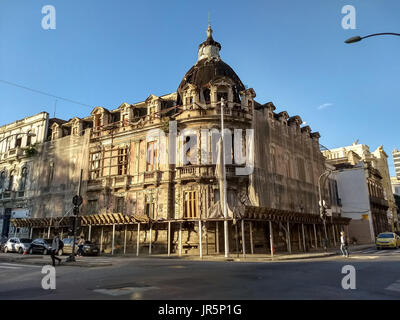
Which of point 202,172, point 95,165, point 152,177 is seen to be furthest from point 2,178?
point 202,172

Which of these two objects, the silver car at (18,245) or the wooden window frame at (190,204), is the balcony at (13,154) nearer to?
the silver car at (18,245)

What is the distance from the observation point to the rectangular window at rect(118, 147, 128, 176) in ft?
101

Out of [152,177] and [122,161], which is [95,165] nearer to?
[122,161]

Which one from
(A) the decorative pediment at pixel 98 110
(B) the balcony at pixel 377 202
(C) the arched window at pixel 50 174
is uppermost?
(A) the decorative pediment at pixel 98 110

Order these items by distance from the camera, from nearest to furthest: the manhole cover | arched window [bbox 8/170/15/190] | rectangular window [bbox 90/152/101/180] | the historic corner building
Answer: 1. the manhole cover
2. the historic corner building
3. rectangular window [bbox 90/152/101/180]
4. arched window [bbox 8/170/15/190]

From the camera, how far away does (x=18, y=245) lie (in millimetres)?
28625

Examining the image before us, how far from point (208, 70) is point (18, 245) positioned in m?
25.4

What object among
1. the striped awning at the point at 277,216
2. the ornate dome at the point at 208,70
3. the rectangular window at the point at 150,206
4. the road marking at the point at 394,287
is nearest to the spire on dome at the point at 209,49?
the ornate dome at the point at 208,70

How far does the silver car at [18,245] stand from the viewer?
2810 cm

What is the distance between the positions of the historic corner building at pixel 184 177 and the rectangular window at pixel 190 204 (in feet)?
0.29

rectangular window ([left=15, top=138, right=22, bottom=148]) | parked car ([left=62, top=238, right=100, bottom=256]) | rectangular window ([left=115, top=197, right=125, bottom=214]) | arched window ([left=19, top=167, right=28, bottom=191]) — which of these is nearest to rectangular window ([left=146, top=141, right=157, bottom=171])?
rectangular window ([left=115, top=197, right=125, bottom=214])

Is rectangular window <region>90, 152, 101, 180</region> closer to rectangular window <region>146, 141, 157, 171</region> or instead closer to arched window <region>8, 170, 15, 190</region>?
rectangular window <region>146, 141, 157, 171</region>

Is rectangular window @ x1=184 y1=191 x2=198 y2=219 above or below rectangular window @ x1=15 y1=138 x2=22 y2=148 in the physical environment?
below

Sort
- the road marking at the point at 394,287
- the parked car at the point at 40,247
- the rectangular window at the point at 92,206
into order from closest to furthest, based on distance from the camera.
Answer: the road marking at the point at 394,287, the parked car at the point at 40,247, the rectangular window at the point at 92,206
